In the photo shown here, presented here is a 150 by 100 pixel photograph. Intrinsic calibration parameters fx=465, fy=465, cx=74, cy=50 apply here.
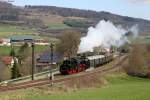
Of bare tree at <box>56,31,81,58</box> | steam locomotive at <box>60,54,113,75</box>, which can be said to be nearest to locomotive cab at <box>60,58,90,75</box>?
steam locomotive at <box>60,54,113,75</box>

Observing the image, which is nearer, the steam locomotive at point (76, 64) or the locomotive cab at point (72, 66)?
the locomotive cab at point (72, 66)

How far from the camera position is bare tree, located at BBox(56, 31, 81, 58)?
110m

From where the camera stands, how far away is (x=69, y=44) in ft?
383

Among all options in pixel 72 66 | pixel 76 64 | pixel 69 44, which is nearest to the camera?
pixel 72 66

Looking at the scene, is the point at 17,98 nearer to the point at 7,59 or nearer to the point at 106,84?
the point at 106,84

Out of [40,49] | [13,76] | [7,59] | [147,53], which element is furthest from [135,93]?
[40,49]

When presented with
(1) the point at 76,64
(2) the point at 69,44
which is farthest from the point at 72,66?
(2) the point at 69,44

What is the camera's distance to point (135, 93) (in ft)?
172

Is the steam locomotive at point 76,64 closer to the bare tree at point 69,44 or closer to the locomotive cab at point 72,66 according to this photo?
the locomotive cab at point 72,66

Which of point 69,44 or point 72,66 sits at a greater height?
point 72,66

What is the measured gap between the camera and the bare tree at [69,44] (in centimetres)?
11019

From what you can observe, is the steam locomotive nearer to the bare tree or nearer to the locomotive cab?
the locomotive cab

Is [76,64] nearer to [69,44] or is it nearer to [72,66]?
[72,66]

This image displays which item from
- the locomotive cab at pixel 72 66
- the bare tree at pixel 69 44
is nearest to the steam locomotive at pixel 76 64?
the locomotive cab at pixel 72 66
